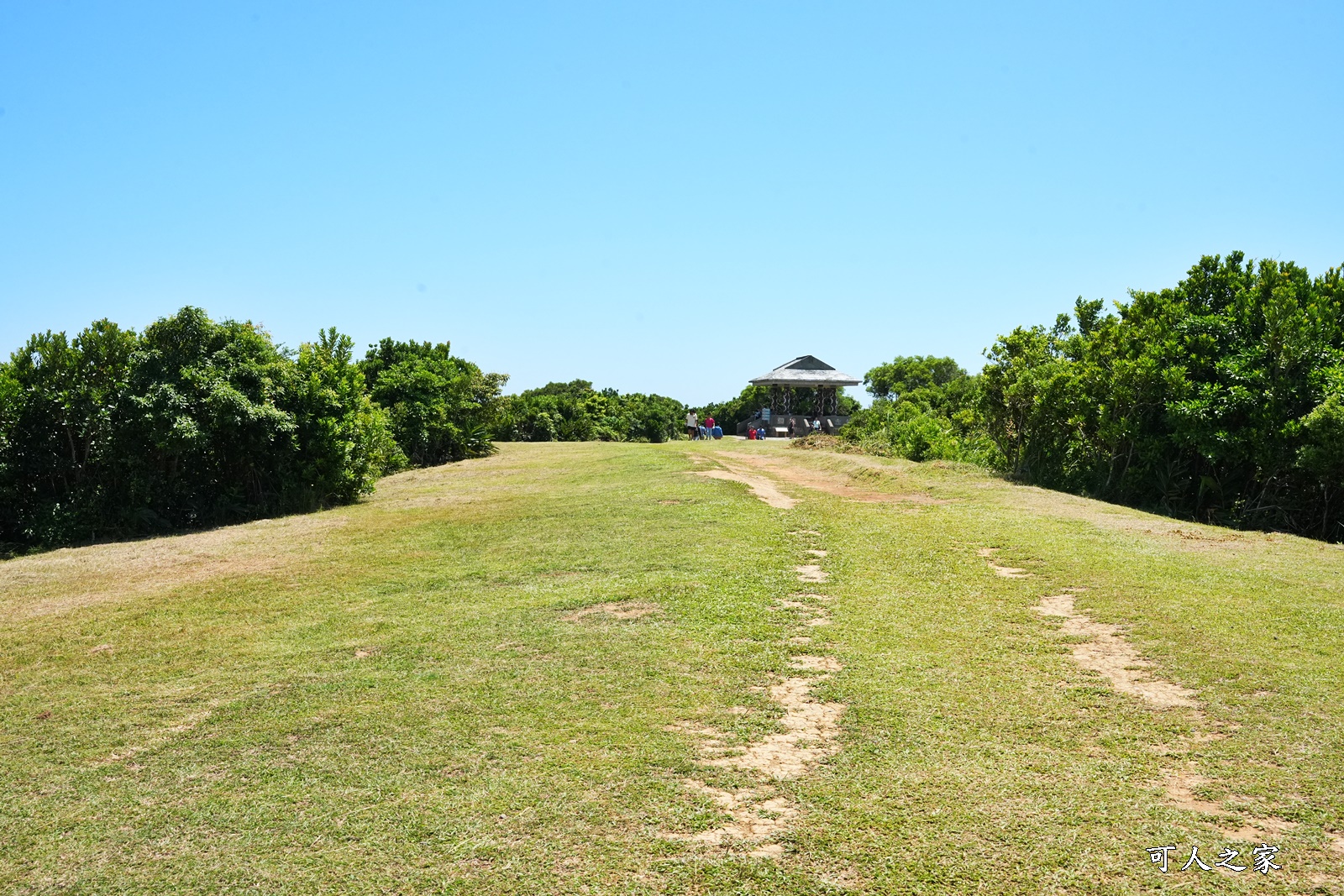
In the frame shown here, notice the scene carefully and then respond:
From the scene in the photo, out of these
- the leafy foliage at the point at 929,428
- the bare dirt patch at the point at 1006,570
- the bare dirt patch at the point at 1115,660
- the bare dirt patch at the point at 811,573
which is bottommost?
the bare dirt patch at the point at 1115,660

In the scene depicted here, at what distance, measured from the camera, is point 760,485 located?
17.6 metres

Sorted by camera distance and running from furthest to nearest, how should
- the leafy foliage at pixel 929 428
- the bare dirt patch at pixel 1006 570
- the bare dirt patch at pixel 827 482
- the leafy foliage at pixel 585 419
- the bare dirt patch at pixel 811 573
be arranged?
the leafy foliage at pixel 585 419 < the leafy foliage at pixel 929 428 < the bare dirt patch at pixel 827 482 < the bare dirt patch at pixel 811 573 < the bare dirt patch at pixel 1006 570

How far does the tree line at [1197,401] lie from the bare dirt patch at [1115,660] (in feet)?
27.7

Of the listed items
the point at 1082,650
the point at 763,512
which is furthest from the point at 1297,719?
the point at 763,512

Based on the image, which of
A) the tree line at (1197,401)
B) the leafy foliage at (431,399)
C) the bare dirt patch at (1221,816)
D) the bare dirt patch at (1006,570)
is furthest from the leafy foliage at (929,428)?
the bare dirt patch at (1221,816)

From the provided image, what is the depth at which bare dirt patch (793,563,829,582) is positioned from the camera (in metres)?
9.42

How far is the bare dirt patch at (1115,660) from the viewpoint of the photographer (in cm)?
567

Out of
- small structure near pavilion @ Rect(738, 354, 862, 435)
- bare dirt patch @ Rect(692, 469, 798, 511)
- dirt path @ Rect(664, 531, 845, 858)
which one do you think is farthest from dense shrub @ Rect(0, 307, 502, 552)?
small structure near pavilion @ Rect(738, 354, 862, 435)

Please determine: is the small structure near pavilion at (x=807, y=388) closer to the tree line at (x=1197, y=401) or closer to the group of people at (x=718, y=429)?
the group of people at (x=718, y=429)

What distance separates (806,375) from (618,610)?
36352 mm

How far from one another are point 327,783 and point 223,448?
42.2 feet

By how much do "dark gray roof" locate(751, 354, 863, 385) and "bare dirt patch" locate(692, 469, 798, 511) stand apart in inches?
920

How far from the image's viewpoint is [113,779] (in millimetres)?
5137
